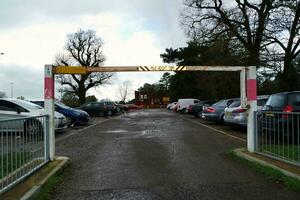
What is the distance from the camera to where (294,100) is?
14.9m

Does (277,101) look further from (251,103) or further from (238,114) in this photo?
(238,114)

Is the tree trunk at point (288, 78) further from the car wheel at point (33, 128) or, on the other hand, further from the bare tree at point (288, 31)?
the car wheel at point (33, 128)

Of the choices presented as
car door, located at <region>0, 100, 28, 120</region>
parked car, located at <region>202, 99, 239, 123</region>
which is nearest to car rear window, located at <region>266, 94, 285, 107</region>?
car door, located at <region>0, 100, 28, 120</region>


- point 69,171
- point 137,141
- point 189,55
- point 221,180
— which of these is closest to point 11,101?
point 137,141

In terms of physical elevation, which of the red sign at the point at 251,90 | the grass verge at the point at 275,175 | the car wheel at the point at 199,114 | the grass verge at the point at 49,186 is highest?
the red sign at the point at 251,90

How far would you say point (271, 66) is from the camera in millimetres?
45656

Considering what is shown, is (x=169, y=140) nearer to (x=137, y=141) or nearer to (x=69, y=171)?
(x=137, y=141)

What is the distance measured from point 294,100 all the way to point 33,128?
27.8 feet

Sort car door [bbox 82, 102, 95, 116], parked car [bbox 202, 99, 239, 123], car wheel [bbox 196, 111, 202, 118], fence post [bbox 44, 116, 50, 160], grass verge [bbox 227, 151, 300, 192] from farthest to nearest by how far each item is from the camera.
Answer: car door [bbox 82, 102, 95, 116] → car wheel [bbox 196, 111, 202, 118] → parked car [bbox 202, 99, 239, 123] → fence post [bbox 44, 116, 50, 160] → grass verge [bbox 227, 151, 300, 192]

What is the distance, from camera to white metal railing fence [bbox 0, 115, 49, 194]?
7716 millimetres

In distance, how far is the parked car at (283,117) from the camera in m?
9.84

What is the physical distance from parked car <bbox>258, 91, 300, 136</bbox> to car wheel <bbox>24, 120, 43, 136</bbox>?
5070 millimetres

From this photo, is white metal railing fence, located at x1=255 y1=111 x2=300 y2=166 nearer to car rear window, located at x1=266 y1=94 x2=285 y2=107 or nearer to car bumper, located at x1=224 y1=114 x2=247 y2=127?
car rear window, located at x1=266 y1=94 x2=285 y2=107

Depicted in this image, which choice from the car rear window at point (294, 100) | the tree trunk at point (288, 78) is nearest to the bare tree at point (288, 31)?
the tree trunk at point (288, 78)
